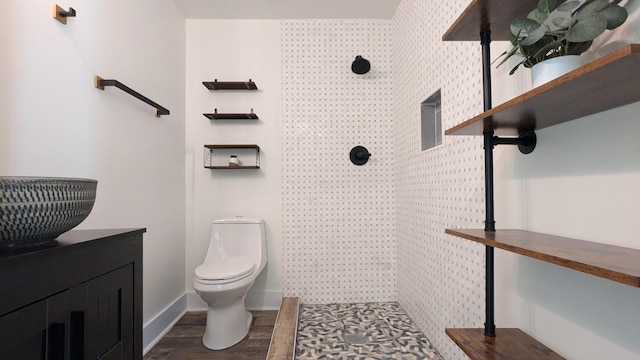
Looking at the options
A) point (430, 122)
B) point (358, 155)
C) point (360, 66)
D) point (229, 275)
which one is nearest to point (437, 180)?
point (430, 122)

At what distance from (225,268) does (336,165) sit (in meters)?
1.20

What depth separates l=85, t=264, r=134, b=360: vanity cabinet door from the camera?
765mm

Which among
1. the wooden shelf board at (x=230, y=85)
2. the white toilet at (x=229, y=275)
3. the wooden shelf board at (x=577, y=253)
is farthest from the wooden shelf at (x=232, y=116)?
the wooden shelf board at (x=577, y=253)

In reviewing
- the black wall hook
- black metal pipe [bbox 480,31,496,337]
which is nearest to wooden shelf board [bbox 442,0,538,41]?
black metal pipe [bbox 480,31,496,337]

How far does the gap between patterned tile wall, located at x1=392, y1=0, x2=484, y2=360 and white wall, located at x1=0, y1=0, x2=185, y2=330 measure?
5.98 feet

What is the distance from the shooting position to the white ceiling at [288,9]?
7.37 feet

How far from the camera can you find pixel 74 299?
712 mm

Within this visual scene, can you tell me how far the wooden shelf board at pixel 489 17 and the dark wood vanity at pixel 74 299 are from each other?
129 cm

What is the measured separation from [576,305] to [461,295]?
0.61 metres

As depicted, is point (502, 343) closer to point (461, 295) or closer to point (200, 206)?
point (461, 295)

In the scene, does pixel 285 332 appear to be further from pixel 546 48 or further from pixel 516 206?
pixel 546 48

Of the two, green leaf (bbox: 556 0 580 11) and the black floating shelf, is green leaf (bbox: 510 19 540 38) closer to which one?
green leaf (bbox: 556 0 580 11)

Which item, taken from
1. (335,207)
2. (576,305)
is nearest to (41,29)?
(335,207)

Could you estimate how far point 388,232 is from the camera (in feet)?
7.98
